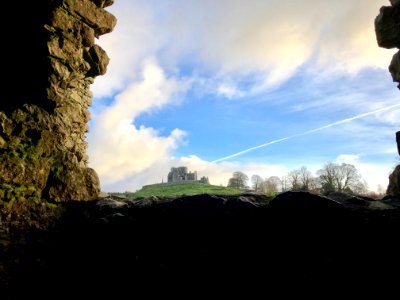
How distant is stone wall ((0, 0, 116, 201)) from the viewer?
190 inches

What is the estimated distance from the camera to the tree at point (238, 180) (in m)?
37.6

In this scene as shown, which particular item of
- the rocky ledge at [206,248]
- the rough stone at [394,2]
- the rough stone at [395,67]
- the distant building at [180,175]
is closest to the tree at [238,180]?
the distant building at [180,175]

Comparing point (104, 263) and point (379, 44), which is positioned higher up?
point (379, 44)

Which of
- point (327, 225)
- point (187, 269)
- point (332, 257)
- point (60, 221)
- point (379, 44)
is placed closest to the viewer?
point (332, 257)

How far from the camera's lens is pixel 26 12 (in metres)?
5.55

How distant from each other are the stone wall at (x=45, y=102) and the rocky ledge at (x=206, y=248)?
21.7 inches

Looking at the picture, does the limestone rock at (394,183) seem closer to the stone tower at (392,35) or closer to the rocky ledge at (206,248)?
the stone tower at (392,35)

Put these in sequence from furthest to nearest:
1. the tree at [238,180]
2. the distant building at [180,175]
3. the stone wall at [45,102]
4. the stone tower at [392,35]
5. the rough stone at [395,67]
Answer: the distant building at [180,175] < the tree at [238,180] < the rough stone at [395,67] < the stone tower at [392,35] < the stone wall at [45,102]

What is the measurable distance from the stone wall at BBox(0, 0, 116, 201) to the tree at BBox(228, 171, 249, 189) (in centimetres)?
3057

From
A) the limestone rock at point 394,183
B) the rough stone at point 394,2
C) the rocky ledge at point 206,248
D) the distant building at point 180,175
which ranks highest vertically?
the distant building at point 180,175

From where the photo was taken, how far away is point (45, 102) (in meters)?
5.37

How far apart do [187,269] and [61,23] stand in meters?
5.07

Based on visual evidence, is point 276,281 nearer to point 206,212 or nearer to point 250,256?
point 250,256

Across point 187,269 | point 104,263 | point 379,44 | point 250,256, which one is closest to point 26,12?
point 104,263
